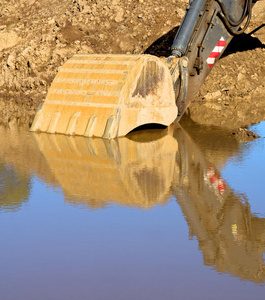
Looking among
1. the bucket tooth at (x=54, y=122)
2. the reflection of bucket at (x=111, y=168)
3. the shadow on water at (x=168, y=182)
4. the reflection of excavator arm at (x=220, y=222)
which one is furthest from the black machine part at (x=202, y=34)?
the reflection of excavator arm at (x=220, y=222)

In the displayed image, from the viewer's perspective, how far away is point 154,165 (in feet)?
31.0

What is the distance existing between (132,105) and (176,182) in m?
3.31

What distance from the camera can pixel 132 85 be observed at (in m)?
11.6

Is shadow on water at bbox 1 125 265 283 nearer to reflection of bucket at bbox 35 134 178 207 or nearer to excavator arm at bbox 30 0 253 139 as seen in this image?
reflection of bucket at bbox 35 134 178 207

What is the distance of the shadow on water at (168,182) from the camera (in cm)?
620

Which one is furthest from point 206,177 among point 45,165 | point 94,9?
point 94,9

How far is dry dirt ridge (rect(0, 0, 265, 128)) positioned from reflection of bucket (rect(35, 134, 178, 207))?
5049 millimetres

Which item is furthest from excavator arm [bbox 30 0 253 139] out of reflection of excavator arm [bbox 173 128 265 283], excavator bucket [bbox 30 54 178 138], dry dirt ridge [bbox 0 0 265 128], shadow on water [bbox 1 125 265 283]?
dry dirt ridge [bbox 0 0 265 128]

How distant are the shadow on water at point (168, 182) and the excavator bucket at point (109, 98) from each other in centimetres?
31

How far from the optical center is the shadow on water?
244 inches

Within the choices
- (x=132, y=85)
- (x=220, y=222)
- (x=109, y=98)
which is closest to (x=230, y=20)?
(x=132, y=85)

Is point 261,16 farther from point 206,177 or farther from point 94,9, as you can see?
point 206,177

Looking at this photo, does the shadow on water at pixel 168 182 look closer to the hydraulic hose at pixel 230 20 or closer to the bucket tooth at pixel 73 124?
the bucket tooth at pixel 73 124

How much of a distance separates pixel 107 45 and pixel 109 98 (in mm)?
8408
